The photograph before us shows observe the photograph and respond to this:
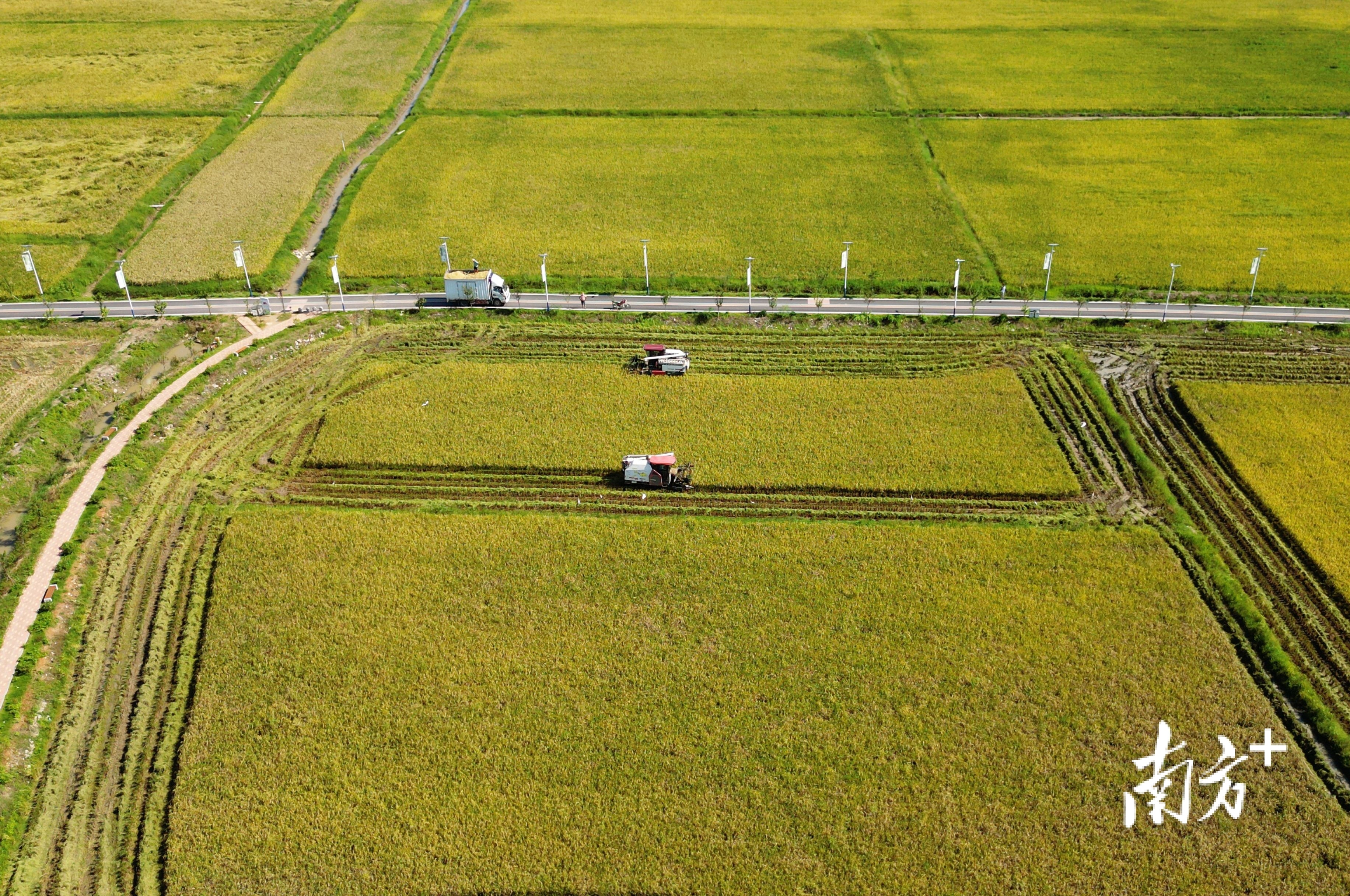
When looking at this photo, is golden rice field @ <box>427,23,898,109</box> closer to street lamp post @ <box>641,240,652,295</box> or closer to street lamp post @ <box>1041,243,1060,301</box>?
street lamp post @ <box>641,240,652,295</box>

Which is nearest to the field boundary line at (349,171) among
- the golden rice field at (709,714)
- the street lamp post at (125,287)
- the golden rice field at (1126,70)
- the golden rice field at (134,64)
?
the street lamp post at (125,287)

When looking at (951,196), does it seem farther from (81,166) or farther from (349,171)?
(81,166)

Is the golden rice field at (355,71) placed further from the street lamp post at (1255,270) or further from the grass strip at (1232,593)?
the street lamp post at (1255,270)

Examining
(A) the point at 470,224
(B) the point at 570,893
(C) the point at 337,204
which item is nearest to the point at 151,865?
(B) the point at 570,893

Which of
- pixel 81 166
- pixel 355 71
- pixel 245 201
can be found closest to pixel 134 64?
pixel 355 71

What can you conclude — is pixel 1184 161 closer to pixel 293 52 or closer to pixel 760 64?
pixel 760 64

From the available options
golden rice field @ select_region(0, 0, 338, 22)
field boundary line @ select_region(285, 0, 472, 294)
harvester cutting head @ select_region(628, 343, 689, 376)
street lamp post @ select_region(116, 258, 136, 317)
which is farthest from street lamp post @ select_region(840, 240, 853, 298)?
golden rice field @ select_region(0, 0, 338, 22)

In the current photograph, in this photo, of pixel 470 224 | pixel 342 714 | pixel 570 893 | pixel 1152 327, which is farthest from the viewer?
pixel 470 224
